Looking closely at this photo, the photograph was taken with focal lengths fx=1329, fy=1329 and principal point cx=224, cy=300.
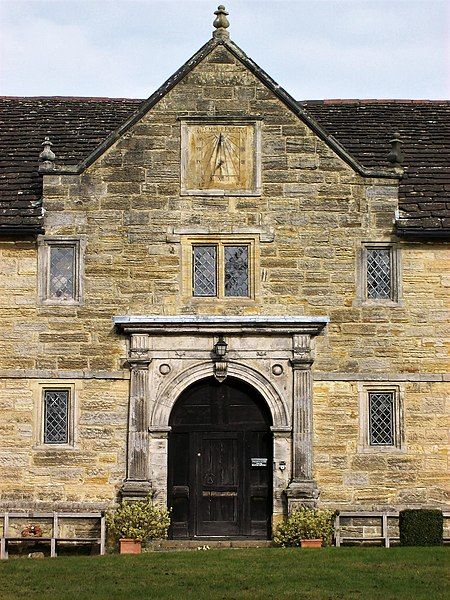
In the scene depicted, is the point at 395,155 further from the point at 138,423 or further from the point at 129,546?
the point at 129,546

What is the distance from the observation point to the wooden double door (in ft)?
77.9

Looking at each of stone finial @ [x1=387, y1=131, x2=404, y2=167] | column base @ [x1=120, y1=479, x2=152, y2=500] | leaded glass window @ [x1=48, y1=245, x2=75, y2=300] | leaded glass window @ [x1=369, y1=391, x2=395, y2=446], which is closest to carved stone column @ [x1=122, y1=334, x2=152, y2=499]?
column base @ [x1=120, y1=479, x2=152, y2=500]

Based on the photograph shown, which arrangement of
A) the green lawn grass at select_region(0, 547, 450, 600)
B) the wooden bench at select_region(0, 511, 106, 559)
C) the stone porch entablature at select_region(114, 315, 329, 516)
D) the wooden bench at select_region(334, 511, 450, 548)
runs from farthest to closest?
1. the stone porch entablature at select_region(114, 315, 329, 516)
2. the wooden bench at select_region(334, 511, 450, 548)
3. the wooden bench at select_region(0, 511, 106, 559)
4. the green lawn grass at select_region(0, 547, 450, 600)

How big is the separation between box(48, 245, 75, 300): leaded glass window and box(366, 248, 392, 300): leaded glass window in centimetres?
540

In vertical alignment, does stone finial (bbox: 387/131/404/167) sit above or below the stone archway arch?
above

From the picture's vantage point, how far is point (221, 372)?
23688mm

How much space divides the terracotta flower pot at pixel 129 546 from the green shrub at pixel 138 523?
0.46 ft

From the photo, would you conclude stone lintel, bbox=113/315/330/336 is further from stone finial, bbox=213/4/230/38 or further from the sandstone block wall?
stone finial, bbox=213/4/230/38

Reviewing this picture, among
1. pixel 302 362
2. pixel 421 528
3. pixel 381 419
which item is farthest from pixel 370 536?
pixel 302 362

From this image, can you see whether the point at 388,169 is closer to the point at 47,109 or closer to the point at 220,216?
the point at 220,216

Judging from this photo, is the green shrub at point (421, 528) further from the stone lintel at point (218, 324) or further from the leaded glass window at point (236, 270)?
the leaded glass window at point (236, 270)

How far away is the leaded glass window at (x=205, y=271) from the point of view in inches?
949

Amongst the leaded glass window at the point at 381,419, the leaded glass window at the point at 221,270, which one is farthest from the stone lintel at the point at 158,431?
the leaded glass window at the point at 381,419

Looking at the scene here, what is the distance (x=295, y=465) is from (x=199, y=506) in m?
1.92
